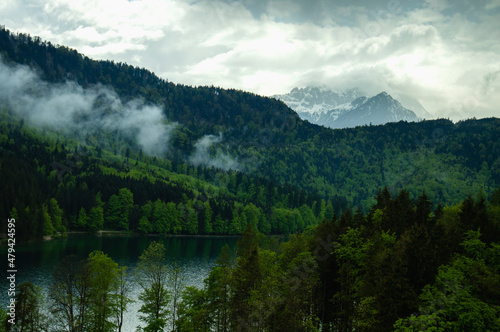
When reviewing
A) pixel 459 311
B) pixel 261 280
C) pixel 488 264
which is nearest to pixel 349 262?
pixel 261 280

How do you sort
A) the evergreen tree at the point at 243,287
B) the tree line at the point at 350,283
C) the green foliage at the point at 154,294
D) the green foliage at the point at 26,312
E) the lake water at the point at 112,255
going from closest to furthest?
the tree line at the point at 350,283
the evergreen tree at the point at 243,287
the green foliage at the point at 26,312
the green foliage at the point at 154,294
the lake water at the point at 112,255

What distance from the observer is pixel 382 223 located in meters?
53.8

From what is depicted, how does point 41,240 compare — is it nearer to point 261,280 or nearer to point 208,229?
point 208,229

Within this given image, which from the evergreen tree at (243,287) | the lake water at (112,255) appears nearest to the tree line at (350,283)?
the evergreen tree at (243,287)

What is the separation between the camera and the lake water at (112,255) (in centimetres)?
7862

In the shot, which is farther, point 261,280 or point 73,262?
point 73,262

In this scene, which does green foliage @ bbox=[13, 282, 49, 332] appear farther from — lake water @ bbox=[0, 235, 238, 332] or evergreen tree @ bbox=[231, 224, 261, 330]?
evergreen tree @ bbox=[231, 224, 261, 330]

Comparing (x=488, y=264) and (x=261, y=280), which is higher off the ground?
(x=488, y=264)

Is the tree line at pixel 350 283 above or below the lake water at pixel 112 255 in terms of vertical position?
above

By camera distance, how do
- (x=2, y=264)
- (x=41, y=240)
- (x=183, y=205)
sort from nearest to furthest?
(x=2, y=264) → (x=41, y=240) → (x=183, y=205)

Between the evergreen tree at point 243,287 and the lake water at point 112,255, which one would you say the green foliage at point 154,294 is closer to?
the lake water at point 112,255

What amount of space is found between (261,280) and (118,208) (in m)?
148

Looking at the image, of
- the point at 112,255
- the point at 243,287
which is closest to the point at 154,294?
the point at 243,287

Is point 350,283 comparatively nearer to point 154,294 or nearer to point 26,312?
Result: point 154,294
